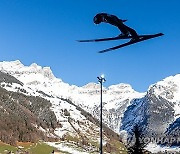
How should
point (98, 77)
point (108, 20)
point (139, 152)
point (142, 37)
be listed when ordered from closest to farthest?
point (108, 20), point (142, 37), point (98, 77), point (139, 152)

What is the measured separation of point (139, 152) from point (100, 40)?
34.2 meters

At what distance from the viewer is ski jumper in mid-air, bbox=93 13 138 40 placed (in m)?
11.4

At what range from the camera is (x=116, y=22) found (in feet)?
38.0

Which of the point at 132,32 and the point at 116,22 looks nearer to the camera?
the point at 116,22

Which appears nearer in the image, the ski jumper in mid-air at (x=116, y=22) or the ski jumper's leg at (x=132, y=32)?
the ski jumper in mid-air at (x=116, y=22)

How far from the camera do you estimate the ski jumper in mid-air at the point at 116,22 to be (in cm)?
1140

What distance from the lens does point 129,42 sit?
12.2 m

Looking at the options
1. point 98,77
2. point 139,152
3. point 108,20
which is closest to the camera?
point 108,20

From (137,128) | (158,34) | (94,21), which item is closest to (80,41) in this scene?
(94,21)

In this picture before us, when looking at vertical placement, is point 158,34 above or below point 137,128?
below

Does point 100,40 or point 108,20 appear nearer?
point 108,20

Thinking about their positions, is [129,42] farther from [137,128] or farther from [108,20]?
[137,128]

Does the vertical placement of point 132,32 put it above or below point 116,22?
below

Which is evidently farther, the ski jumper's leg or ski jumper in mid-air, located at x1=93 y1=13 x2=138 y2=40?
the ski jumper's leg
